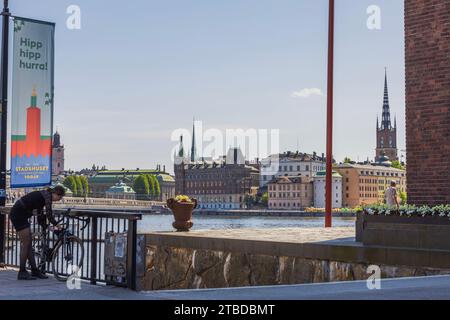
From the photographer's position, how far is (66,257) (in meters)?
11.7

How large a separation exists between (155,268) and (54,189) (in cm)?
798

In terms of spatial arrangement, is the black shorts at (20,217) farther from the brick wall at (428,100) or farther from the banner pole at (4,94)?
the brick wall at (428,100)

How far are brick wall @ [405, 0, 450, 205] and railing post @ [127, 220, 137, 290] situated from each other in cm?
792

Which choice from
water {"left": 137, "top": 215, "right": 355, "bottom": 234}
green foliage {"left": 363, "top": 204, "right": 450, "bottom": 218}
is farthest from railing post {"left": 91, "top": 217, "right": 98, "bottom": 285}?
water {"left": 137, "top": 215, "right": 355, "bottom": 234}

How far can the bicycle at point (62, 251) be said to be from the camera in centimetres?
1155

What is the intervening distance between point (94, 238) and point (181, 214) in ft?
33.6

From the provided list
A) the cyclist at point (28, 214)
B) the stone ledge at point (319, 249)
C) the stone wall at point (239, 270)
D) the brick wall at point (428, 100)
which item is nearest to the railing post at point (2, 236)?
the cyclist at point (28, 214)

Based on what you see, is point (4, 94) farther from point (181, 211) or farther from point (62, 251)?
point (181, 211)

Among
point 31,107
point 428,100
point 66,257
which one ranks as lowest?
point 66,257

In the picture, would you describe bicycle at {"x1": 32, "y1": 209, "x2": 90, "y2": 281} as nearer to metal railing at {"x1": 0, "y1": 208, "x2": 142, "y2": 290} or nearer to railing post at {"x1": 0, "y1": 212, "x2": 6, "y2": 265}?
metal railing at {"x1": 0, "y1": 208, "x2": 142, "y2": 290}

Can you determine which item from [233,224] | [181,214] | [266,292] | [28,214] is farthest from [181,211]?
[233,224]
